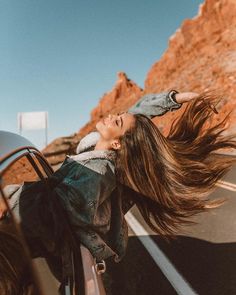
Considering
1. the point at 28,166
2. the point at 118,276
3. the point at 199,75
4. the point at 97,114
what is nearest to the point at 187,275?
the point at 118,276

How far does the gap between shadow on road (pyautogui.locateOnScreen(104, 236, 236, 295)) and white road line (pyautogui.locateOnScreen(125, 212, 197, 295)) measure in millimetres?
54

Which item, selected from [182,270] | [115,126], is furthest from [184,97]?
[182,270]

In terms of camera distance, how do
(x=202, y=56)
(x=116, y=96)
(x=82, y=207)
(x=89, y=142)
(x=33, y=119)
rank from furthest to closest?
(x=116, y=96) → (x=202, y=56) → (x=33, y=119) → (x=89, y=142) → (x=82, y=207)

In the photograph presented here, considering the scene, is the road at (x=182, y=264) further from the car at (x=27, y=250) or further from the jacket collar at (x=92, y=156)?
the car at (x=27, y=250)

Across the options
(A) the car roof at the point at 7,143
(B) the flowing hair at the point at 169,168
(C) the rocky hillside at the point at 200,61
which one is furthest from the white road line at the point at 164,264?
(C) the rocky hillside at the point at 200,61

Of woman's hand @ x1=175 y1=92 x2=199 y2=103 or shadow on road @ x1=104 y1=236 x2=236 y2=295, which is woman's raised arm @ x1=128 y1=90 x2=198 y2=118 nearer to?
woman's hand @ x1=175 y1=92 x2=199 y2=103

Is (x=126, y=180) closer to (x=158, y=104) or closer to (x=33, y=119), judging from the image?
(x=158, y=104)

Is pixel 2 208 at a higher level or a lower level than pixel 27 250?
higher

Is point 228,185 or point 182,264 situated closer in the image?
point 182,264

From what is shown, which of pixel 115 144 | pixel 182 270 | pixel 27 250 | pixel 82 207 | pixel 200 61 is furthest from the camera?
pixel 200 61

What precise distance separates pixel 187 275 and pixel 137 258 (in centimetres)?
96

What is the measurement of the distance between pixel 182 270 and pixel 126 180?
1626 millimetres

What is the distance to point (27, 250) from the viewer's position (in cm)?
136

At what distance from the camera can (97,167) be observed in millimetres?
2607
